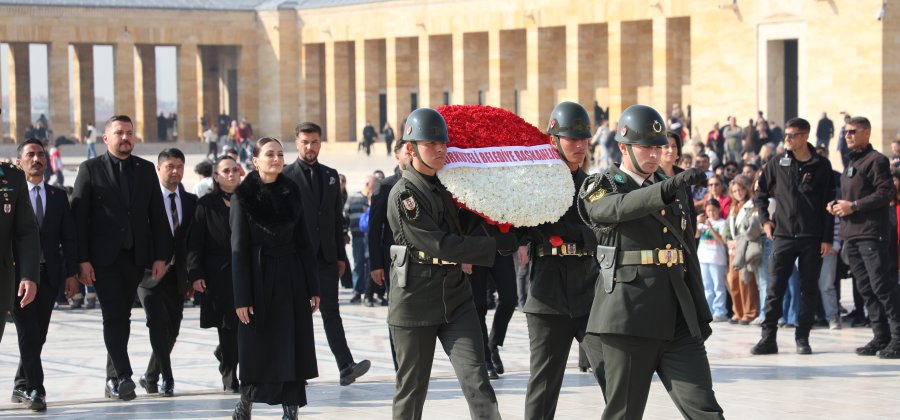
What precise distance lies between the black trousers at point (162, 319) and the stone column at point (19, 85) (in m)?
51.5

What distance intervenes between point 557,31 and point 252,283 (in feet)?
136

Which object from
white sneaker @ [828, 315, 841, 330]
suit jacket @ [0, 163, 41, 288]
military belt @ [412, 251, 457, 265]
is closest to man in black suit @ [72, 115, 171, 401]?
suit jacket @ [0, 163, 41, 288]

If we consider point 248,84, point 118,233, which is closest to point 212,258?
point 118,233

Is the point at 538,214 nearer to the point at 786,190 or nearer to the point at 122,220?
the point at 122,220

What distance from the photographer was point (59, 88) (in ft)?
188

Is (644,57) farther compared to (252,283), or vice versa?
(644,57)

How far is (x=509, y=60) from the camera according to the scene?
168 ft

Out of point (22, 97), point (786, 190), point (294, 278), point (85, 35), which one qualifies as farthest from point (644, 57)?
point (294, 278)

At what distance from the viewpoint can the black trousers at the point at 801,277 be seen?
1201cm

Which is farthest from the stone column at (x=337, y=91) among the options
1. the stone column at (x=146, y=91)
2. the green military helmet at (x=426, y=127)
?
the green military helmet at (x=426, y=127)

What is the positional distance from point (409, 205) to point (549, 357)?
4.19 feet

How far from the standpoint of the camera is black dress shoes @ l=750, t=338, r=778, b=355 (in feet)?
39.9

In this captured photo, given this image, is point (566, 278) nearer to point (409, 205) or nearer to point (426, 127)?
point (409, 205)

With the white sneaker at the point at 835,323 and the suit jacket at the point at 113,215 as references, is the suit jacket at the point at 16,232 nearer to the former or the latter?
the suit jacket at the point at 113,215
